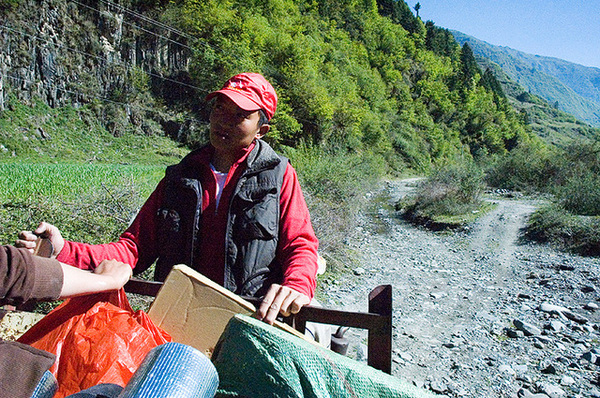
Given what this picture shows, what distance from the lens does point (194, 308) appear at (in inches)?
50.1

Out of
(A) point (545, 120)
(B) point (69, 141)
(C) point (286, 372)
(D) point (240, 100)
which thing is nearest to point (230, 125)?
(D) point (240, 100)

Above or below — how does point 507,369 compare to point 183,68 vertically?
below

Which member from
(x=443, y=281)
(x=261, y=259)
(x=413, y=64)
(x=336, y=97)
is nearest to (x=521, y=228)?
(x=443, y=281)

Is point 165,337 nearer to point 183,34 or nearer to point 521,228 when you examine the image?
point 521,228

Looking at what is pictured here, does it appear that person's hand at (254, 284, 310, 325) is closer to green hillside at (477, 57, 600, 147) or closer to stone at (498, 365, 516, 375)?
stone at (498, 365, 516, 375)

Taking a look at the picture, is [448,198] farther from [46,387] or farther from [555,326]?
[46,387]

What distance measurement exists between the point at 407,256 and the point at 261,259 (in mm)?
8884

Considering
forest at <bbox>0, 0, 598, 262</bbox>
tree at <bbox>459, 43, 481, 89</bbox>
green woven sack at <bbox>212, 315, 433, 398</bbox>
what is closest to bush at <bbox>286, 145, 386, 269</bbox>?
forest at <bbox>0, 0, 598, 262</bbox>

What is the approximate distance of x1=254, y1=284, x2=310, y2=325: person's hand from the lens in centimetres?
128

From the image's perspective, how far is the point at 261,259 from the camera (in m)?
1.76

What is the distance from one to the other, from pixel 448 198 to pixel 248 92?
48.9ft

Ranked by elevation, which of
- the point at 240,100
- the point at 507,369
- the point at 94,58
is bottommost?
the point at 507,369

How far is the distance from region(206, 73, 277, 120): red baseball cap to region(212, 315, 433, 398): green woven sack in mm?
1032

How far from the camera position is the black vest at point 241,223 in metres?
1.74
